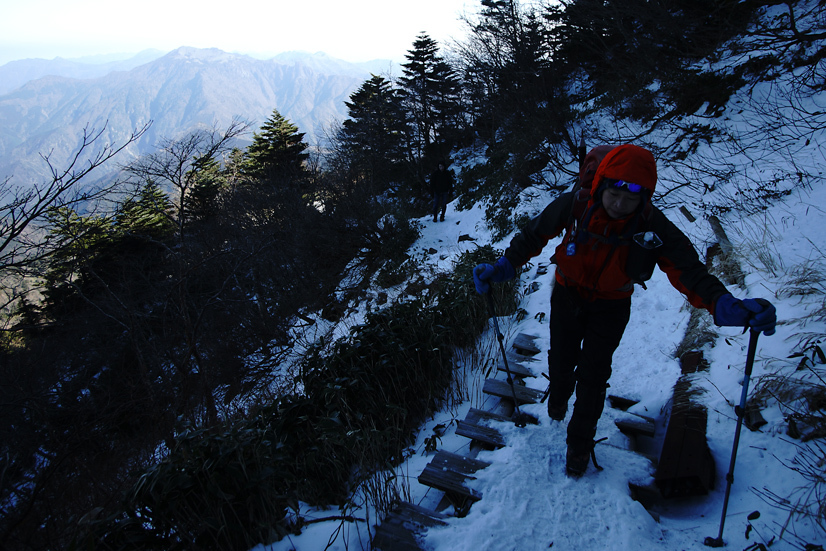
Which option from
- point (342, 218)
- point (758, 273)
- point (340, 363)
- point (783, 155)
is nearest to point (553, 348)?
point (340, 363)

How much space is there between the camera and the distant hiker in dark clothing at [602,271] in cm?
185

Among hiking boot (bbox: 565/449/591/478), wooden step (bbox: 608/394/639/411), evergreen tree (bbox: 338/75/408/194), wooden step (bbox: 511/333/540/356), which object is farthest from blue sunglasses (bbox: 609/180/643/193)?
evergreen tree (bbox: 338/75/408/194)

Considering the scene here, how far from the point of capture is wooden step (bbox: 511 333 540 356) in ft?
12.9

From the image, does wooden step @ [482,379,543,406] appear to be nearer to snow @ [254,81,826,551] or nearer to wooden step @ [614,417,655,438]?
snow @ [254,81,826,551]

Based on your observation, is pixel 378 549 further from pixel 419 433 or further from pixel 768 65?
pixel 768 65

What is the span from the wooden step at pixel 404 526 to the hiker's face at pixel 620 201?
1838 millimetres

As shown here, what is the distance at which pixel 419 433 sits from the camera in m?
3.13

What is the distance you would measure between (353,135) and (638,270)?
23720 millimetres

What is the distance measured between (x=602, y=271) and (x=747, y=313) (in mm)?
626

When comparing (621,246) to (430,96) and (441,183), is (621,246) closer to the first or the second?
(441,183)

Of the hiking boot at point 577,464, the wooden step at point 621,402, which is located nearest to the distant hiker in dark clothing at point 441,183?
the wooden step at point 621,402

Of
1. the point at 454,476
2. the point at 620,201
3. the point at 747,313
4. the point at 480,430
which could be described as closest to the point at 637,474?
the point at 480,430

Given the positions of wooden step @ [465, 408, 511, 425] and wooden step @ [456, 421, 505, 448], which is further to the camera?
wooden step @ [465, 408, 511, 425]

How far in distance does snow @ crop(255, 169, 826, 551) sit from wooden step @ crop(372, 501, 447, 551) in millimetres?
65
